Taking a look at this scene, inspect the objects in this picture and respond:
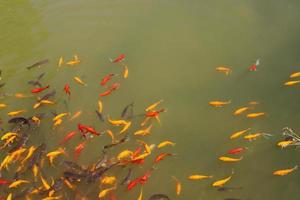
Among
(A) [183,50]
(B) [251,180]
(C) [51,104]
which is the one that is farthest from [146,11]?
(B) [251,180]

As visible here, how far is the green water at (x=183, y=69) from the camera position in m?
4.64

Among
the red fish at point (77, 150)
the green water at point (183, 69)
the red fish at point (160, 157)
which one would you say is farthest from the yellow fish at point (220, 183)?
the red fish at point (77, 150)

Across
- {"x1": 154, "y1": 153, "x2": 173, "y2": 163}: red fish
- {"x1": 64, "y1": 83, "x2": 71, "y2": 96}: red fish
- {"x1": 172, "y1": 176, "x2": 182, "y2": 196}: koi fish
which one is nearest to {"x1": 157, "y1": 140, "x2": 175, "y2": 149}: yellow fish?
{"x1": 154, "y1": 153, "x2": 173, "y2": 163}: red fish

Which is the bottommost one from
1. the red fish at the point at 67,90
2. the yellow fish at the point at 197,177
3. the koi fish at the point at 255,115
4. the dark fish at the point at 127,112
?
the yellow fish at the point at 197,177

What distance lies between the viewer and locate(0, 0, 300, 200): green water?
4641 mm

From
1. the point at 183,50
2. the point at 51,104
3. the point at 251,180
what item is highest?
the point at 183,50

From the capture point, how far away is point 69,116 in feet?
17.9

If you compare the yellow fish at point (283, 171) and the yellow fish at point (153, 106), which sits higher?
the yellow fish at point (153, 106)

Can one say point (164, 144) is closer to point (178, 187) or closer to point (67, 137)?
point (178, 187)

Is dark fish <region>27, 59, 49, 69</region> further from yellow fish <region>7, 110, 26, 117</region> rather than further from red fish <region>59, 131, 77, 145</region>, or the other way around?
red fish <region>59, 131, 77, 145</region>

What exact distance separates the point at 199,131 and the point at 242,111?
556 millimetres

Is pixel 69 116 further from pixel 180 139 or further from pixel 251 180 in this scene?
pixel 251 180

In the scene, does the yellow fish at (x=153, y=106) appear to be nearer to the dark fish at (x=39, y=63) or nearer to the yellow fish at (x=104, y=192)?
the yellow fish at (x=104, y=192)

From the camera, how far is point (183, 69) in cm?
580
